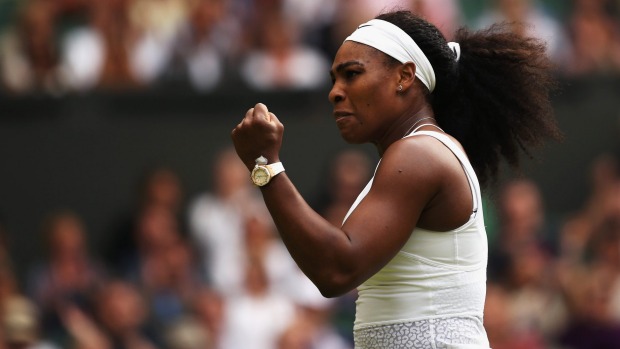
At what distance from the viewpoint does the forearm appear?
340 cm

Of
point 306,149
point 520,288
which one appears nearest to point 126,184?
point 306,149

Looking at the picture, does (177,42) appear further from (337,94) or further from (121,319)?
(337,94)

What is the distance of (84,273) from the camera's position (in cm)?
797

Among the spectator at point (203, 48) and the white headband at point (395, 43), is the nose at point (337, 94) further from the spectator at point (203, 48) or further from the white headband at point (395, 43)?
the spectator at point (203, 48)

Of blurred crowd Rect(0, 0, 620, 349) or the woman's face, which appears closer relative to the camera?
the woman's face

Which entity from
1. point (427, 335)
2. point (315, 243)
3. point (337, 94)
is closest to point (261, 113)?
point (337, 94)

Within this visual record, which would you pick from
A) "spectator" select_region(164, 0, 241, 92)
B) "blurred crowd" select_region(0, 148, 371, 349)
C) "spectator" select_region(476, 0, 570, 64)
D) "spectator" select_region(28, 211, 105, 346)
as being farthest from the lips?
"spectator" select_region(476, 0, 570, 64)

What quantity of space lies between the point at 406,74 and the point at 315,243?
70 centimetres

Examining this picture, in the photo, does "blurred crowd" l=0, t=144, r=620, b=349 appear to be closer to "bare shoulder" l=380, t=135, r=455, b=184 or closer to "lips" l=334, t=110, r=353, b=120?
"lips" l=334, t=110, r=353, b=120

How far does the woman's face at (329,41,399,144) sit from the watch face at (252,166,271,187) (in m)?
0.40

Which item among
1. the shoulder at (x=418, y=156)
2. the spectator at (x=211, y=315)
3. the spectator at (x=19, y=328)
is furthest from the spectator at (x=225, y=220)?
the shoulder at (x=418, y=156)

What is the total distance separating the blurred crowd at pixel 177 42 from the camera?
8664 millimetres

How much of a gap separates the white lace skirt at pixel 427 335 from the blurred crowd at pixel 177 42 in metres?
5.01

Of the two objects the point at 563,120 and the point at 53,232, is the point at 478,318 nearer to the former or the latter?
the point at 53,232
